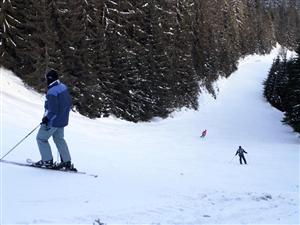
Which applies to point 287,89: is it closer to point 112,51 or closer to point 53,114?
point 112,51

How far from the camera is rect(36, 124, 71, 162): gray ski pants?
10.3 meters

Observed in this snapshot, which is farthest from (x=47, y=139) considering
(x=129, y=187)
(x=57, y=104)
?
(x=129, y=187)

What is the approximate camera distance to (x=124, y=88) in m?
38.7

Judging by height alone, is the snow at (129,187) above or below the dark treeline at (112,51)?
below

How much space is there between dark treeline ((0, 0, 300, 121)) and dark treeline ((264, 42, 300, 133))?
10.5 m

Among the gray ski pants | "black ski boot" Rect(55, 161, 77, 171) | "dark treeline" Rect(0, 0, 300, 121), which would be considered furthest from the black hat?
"dark treeline" Rect(0, 0, 300, 121)

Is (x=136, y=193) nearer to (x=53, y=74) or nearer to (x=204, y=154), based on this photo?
(x=53, y=74)

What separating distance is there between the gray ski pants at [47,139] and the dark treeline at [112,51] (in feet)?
63.1

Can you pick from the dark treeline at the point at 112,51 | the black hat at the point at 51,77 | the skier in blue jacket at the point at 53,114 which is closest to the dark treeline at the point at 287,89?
the dark treeline at the point at 112,51

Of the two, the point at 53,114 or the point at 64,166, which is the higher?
the point at 53,114

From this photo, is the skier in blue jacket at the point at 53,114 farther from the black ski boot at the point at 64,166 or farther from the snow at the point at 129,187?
the snow at the point at 129,187

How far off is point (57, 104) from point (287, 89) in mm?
41748

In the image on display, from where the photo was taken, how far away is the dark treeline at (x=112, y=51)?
2988 cm

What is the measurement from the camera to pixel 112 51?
38.3m
